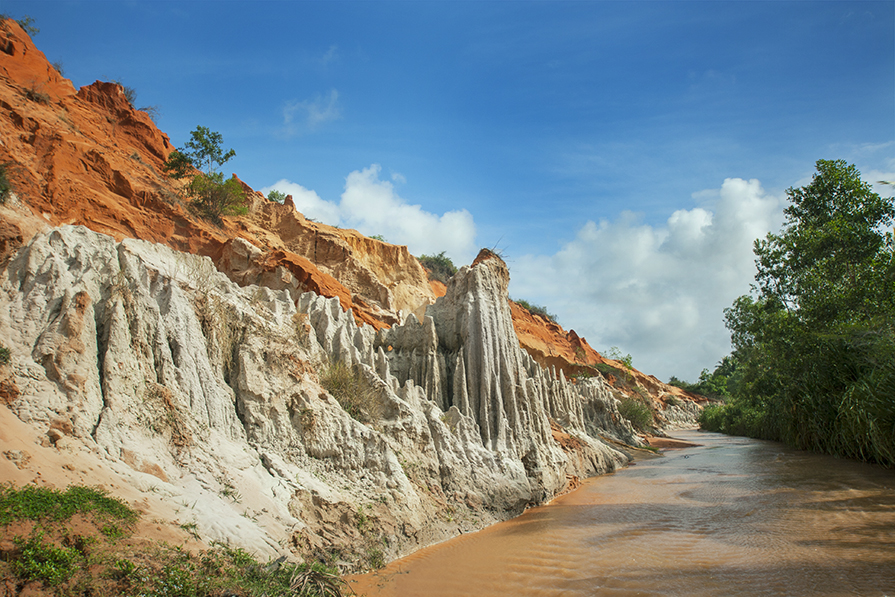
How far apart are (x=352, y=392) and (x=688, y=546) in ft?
24.9

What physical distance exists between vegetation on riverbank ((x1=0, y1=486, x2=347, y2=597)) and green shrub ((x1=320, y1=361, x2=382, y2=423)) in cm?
475

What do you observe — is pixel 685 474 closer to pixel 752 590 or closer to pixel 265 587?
pixel 752 590

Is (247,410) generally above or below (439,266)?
below

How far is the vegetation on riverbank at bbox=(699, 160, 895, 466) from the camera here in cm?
1428

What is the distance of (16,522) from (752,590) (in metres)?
9.28

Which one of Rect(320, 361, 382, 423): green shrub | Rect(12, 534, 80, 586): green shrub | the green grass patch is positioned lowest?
Rect(12, 534, 80, 586): green shrub

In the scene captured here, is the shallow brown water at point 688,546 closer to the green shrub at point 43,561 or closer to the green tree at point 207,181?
the green shrub at point 43,561

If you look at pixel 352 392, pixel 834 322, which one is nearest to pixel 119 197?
pixel 352 392

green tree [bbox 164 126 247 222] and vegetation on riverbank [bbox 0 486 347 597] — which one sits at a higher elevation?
green tree [bbox 164 126 247 222]

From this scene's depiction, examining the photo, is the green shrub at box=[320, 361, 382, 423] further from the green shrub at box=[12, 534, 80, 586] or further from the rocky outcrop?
the rocky outcrop

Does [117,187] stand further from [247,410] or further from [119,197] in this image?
[247,410]

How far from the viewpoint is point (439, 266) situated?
175 ft

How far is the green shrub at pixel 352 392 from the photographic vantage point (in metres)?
10.7

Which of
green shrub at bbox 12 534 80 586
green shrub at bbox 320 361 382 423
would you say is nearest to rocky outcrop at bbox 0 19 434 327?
green shrub at bbox 320 361 382 423
